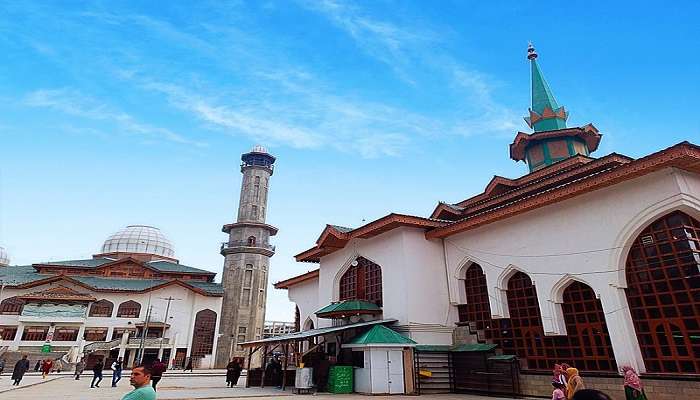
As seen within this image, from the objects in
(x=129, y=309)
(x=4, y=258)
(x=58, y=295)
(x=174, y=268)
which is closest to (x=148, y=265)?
(x=174, y=268)

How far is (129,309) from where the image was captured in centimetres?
3703

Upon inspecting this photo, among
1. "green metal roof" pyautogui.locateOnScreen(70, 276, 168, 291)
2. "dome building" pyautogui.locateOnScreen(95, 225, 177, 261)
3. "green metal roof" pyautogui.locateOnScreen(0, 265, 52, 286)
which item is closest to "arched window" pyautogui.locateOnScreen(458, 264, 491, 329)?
"green metal roof" pyautogui.locateOnScreen(70, 276, 168, 291)

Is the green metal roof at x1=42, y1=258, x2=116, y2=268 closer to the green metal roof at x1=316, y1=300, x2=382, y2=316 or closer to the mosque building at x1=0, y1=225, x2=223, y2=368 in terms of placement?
the mosque building at x1=0, y1=225, x2=223, y2=368

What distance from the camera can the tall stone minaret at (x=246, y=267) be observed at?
39.2 meters

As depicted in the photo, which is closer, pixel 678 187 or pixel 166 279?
pixel 678 187

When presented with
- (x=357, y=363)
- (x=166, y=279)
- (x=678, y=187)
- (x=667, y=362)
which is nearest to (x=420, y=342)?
(x=357, y=363)

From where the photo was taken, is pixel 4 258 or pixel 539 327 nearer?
pixel 539 327

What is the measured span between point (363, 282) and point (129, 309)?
93.9 ft

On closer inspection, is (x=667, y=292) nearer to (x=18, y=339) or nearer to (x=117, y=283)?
(x=117, y=283)

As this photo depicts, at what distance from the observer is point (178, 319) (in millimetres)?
37719

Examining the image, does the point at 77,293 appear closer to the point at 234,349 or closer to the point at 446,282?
the point at 234,349

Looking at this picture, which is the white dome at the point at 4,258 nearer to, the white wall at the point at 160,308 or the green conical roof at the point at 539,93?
the white wall at the point at 160,308

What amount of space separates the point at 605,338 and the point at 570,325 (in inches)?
41.4

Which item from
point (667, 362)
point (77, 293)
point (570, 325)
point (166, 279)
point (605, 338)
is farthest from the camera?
point (166, 279)
